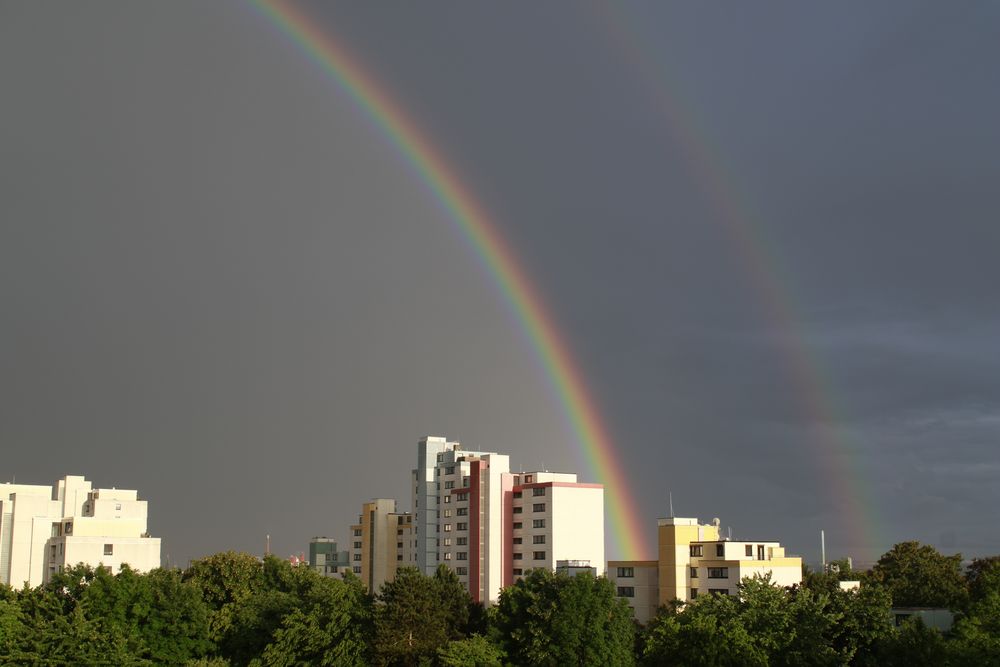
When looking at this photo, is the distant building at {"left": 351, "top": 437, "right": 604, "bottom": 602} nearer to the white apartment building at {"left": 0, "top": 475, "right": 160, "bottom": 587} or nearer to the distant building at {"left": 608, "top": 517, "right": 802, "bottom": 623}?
the distant building at {"left": 608, "top": 517, "right": 802, "bottom": 623}

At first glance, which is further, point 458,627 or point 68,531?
point 68,531

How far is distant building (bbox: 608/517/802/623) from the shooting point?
59.1 m

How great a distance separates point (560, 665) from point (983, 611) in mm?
15222

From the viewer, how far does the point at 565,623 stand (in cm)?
3869

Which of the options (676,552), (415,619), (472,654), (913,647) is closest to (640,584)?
(676,552)

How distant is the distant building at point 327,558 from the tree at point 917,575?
39815mm

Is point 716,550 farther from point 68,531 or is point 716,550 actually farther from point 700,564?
point 68,531

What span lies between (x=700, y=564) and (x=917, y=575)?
61.0 ft

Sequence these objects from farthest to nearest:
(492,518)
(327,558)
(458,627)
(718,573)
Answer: (327,558)
(492,518)
(718,573)
(458,627)

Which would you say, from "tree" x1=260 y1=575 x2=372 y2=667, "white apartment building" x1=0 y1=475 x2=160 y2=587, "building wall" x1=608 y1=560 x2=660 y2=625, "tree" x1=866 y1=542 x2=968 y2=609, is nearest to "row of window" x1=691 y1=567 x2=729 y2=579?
"building wall" x1=608 y1=560 x2=660 y2=625

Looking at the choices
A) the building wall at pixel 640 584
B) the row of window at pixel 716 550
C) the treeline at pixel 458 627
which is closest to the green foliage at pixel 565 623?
the treeline at pixel 458 627

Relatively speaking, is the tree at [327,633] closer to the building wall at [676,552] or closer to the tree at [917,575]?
the building wall at [676,552]

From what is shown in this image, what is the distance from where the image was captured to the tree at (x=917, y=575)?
6431 centimetres

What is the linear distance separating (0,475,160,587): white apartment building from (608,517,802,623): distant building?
35.1 meters
